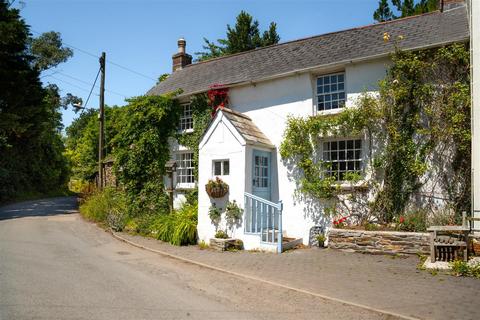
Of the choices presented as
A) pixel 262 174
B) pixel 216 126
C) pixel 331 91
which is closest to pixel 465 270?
pixel 262 174

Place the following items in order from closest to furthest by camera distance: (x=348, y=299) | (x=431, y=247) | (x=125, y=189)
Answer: (x=348, y=299) < (x=431, y=247) < (x=125, y=189)

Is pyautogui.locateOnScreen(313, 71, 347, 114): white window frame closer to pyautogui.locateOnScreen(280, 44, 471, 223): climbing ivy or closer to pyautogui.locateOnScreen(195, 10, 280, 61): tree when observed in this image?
pyautogui.locateOnScreen(280, 44, 471, 223): climbing ivy

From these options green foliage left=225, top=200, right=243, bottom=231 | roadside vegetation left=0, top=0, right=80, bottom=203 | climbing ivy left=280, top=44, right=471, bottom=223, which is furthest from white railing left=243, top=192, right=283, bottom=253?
roadside vegetation left=0, top=0, right=80, bottom=203

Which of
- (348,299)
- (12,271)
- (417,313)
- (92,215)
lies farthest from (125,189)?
(417,313)

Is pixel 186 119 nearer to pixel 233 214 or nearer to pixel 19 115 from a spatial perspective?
pixel 233 214

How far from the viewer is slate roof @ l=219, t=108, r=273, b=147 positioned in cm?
1269

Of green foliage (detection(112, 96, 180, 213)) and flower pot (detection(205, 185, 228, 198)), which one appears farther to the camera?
green foliage (detection(112, 96, 180, 213))

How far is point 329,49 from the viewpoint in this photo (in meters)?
14.7

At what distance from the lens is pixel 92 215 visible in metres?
19.2

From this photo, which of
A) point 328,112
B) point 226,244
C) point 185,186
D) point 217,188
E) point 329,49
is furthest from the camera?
point 185,186

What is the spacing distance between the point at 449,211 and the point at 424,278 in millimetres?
3565

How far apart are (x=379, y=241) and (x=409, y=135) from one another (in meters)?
3.35

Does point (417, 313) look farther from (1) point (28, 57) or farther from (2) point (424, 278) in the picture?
(1) point (28, 57)

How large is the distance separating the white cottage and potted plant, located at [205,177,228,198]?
7.7 inches
